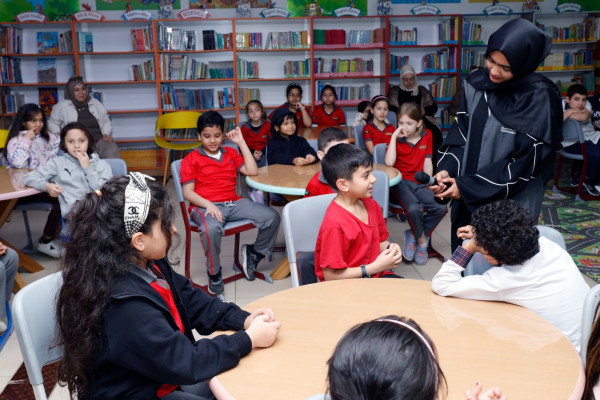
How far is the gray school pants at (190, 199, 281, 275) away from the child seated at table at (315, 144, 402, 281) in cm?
124

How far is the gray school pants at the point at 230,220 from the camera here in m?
3.46

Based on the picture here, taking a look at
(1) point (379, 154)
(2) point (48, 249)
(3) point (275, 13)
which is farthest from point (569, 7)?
(2) point (48, 249)

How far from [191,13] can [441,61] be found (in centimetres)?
331

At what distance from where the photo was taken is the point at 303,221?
8.05 feet

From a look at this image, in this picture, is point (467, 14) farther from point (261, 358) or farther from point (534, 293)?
point (261, 358)

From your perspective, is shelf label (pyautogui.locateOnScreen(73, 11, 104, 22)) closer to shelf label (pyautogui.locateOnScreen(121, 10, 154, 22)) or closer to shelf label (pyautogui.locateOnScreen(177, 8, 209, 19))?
shelf label (pyautogui.locateOnScreen(121, 10, 154, 22))

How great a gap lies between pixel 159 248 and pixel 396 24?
6746 millimetres

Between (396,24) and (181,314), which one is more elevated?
(396,24)

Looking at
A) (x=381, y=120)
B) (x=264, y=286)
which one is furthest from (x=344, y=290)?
(x=381, y=120)

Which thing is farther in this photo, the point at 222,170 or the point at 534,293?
the point at 222,170

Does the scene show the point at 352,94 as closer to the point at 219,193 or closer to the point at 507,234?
the point at 219,193

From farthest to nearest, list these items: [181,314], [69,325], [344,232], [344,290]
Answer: [344,232], [344,290], [181,314], [69,325]

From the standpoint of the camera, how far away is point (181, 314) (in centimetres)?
166

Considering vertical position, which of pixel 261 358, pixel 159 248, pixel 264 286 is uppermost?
pixel 159 248
